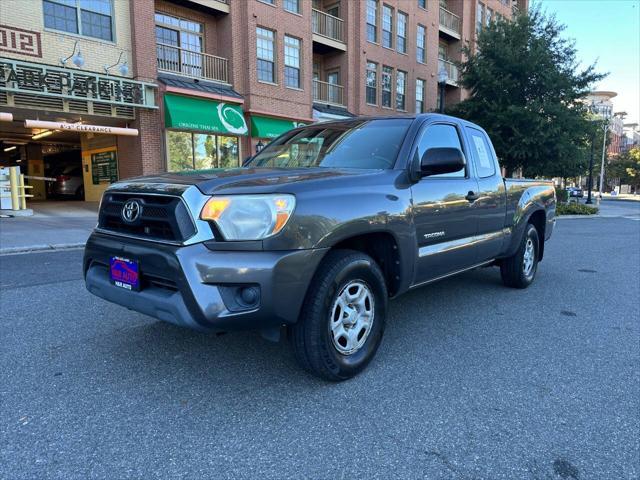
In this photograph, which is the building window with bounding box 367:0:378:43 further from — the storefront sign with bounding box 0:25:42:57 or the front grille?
the front grille

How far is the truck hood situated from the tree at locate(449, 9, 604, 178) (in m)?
18.1

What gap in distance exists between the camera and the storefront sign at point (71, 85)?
41.0ft

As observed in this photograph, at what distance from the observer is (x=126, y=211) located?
2.93 m

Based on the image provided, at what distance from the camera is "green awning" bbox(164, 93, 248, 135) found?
15266 mm

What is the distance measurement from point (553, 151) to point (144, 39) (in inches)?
644

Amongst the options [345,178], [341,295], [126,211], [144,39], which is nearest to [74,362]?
[126,211]

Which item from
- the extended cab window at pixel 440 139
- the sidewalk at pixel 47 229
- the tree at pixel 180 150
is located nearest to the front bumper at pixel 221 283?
the extended cab window at pixel 440 139

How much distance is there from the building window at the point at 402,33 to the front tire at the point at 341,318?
967 inches

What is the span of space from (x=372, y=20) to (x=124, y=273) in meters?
23.7

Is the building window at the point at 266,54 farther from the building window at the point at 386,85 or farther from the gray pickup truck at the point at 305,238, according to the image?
the gray pickup truck at the point at 305,238

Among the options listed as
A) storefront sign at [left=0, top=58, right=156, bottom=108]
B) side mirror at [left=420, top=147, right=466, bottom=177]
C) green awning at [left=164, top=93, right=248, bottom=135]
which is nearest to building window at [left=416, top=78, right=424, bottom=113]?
green awning at [left=164, top=93, right=248, bottom=135]

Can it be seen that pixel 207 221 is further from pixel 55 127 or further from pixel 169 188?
pixel 55 127

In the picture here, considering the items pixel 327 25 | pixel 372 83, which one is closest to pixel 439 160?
pixel 327 25

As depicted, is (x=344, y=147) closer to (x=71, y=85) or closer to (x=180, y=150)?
(x=71, y=85)
